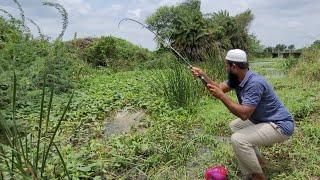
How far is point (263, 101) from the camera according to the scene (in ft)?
14.2

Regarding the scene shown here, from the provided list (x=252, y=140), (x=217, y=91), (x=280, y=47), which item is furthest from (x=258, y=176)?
(x=280, y=47)

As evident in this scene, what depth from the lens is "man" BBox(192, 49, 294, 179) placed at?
4166mm

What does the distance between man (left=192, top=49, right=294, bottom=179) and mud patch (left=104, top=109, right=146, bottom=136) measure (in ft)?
7.75

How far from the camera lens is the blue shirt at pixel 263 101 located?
419 cm

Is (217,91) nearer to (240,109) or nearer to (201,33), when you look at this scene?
(240,109)

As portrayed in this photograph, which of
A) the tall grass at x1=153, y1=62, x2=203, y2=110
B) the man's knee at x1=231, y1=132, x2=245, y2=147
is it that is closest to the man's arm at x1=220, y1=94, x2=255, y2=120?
the man's knee at x1=231, y1=132, x2=245, y2=147

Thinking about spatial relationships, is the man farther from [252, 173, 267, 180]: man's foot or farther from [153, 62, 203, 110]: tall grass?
[153, 62, 203, 110]: tall grass

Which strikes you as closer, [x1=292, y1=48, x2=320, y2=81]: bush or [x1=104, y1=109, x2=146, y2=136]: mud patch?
[x1=104, y1=109, x2=146, y2=136]: mud patch

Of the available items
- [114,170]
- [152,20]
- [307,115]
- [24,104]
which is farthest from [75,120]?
[152,20]

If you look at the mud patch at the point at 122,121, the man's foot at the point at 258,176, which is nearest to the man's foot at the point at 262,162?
the man's foot at the point at 258,176

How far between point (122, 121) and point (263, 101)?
10.2 feet

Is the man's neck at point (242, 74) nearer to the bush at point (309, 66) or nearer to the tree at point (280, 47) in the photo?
the bush at point (309, 66)

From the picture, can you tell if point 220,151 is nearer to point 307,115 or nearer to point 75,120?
point 307,115

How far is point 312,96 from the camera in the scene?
749cm
